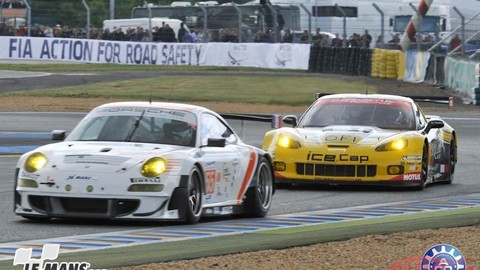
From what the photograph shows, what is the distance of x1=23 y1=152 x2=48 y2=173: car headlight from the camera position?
427 inches

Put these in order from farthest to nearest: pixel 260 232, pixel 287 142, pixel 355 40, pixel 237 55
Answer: pixel 237 55, pixel 355 40, pixel 287 142, pixel 260 232

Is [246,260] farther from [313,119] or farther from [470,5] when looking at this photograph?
[470,5]

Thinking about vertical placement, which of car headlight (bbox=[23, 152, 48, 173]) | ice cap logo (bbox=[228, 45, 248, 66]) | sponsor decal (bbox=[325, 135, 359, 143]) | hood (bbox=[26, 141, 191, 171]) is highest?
hood (bbox=[26, 141, 191, 171])

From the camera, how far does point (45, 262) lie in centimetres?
796

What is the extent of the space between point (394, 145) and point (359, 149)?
44 cm

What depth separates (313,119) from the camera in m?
16.1

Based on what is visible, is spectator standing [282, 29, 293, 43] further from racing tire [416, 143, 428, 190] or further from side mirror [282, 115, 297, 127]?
racing tire [416, 143, 428, 190]

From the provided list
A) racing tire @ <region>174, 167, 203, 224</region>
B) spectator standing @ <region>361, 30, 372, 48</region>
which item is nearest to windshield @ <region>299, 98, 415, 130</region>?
racing tire @ <region>174, 167, 203, 224</region>

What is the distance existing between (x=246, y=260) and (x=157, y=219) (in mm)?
2232

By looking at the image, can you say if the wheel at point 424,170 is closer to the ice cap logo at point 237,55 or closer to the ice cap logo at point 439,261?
the ice cap logo at point 439,261

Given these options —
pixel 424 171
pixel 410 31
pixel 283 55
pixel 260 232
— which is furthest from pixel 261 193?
pixel 283 55

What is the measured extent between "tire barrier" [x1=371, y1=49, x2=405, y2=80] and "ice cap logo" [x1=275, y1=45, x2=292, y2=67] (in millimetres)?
7225

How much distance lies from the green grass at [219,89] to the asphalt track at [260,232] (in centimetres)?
2064

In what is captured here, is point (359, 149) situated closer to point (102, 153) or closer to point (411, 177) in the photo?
point (411, 177)
